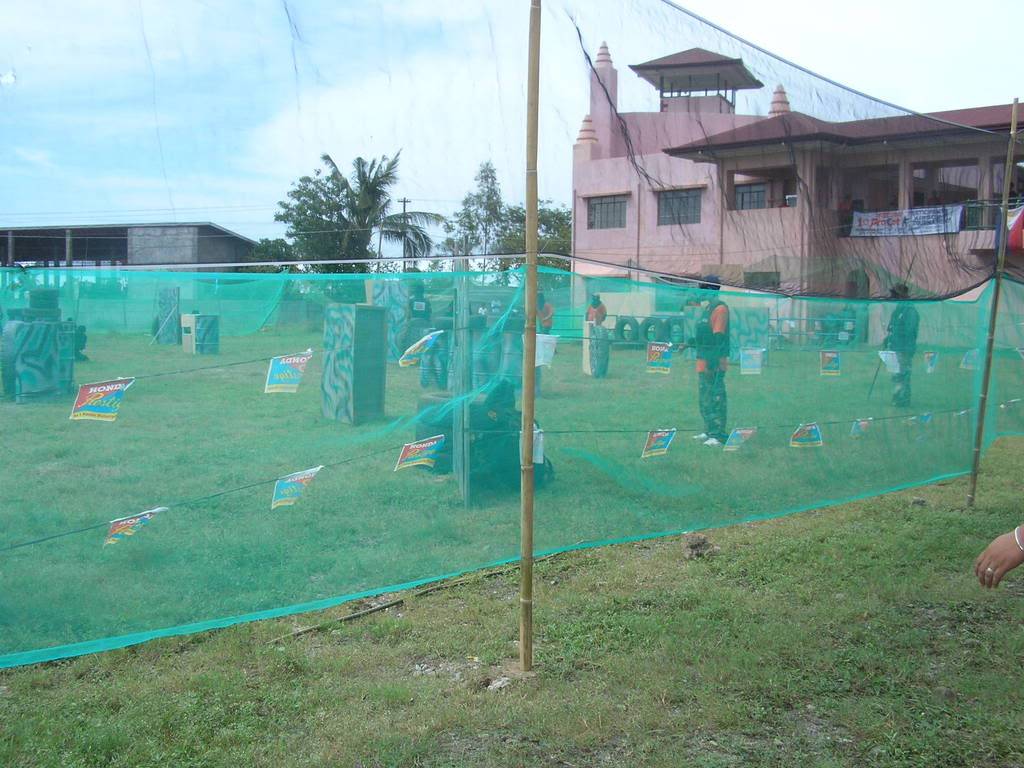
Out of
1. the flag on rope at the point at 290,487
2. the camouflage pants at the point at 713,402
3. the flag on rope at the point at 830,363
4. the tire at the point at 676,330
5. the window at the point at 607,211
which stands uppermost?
the window at the point at 607,211

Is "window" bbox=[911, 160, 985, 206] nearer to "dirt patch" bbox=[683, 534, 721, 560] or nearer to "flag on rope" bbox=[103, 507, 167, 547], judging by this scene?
"dirt patch" bbox=[683, 534, 721, 560]

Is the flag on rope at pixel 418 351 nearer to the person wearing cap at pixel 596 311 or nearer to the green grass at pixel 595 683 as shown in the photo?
the person wearing cap at pixel 596 311

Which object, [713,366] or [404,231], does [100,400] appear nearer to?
[404,231]

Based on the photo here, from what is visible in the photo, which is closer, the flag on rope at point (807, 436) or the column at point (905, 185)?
the column at point (905, 185)

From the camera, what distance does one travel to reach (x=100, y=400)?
3.59 meters

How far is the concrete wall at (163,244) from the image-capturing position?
144 inches

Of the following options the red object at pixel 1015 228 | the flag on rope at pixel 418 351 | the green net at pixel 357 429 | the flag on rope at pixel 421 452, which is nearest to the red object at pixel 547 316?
the green net at pixel 357 429

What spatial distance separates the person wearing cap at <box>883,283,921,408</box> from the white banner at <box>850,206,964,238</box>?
2.21 ft

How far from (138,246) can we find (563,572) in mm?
2967

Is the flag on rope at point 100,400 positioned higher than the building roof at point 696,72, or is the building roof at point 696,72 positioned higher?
the building roof at point 696,72

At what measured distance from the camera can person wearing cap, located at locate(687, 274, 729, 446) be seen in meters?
5.95

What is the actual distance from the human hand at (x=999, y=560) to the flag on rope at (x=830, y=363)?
3676mm

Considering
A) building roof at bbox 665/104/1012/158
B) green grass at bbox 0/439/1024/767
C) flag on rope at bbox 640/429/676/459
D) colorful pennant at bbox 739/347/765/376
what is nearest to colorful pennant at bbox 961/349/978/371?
building roof at bbox 665/104/1012/158

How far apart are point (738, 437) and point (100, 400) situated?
4.17 metres
